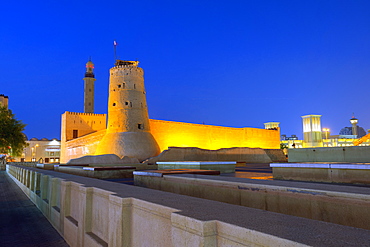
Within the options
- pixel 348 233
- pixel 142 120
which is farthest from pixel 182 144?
pixel 348 233

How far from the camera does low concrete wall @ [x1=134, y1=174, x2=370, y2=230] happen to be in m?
3.09

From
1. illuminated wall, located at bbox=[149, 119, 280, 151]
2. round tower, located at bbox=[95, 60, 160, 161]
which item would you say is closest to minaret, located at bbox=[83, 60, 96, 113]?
illuminated wall, located at bbox=[149, 119, 280, 151]

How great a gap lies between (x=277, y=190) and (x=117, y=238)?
7.12 feet

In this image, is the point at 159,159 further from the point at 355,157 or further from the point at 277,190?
the point at 277,190

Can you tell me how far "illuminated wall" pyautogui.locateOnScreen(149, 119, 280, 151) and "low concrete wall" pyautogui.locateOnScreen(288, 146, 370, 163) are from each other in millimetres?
26878

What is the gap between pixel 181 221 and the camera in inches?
86.1

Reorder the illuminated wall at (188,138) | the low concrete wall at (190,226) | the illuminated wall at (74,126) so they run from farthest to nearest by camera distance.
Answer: the illuminated wall at (74,126), the illuminated wall at (188,138), the low concrete wall at (190,226)

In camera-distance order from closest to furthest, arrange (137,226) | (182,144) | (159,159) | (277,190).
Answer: (137,226) → (277,190) → (159,159) → (182,144)

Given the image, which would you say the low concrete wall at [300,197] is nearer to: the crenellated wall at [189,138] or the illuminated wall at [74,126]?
the crenellated wall at [189,138]

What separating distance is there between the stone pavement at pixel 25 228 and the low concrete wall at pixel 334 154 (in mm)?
7060

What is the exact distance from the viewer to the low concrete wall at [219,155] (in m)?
26.2

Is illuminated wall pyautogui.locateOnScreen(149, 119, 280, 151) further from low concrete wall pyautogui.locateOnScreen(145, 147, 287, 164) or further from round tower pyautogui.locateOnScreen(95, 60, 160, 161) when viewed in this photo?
low concrete wall pyautogui.locateOnScreen(145, 147, 287, 164)

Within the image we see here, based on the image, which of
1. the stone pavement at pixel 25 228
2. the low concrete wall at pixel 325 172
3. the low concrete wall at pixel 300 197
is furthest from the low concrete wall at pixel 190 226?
the low concrete wall at pixel 325 172

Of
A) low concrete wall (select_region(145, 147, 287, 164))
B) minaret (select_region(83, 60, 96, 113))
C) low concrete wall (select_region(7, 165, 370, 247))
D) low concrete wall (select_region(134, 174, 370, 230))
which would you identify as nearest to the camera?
low concrete wall (select_region(7, 165, 370, 247))
